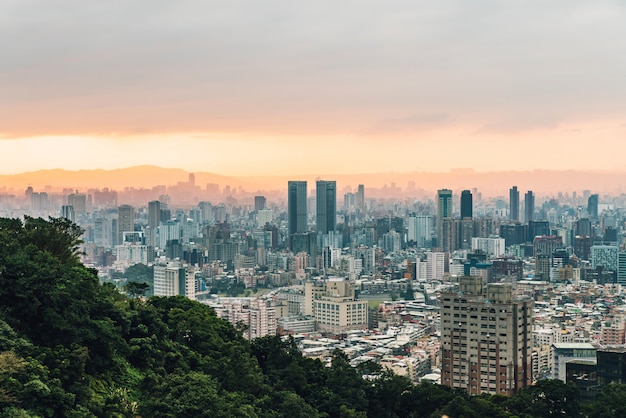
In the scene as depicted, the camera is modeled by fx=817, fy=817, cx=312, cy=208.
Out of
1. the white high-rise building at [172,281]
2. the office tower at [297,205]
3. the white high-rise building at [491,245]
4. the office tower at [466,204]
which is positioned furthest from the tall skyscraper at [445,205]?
the white high-rise building at [172,281]

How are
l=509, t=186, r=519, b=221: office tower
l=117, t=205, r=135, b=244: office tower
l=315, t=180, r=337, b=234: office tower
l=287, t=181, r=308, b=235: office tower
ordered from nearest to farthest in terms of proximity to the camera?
l=117, t=205, r=135, b=244: office tower → l=287, t=181, r=308, b=235: office tower → l=315, t=180, r=337, b=234: office tower → l=509, t=186, r=519, b=221: office tower

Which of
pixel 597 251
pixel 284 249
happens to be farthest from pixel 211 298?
pixel 597 251

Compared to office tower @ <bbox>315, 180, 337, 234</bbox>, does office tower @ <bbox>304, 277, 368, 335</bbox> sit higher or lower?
lower

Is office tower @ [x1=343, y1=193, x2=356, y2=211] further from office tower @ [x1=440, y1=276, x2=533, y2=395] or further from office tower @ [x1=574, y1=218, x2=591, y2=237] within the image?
office tower @ [x1=440, y1=276, x2=533, y2=395]

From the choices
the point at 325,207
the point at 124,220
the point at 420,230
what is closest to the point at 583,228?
the point at 420,230

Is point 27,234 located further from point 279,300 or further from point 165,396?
point 279,300

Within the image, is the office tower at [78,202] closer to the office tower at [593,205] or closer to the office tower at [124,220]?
the office tower at [124,220]

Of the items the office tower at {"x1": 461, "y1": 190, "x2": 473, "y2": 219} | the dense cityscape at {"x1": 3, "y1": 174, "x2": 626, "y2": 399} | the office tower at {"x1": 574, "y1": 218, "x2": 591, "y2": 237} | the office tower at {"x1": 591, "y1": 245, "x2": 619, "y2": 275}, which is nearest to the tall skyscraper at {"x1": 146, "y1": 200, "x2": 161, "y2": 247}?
the dense cityscape at {"x1": 3, "y1": 174, "x2": 626, "y2": 399}
